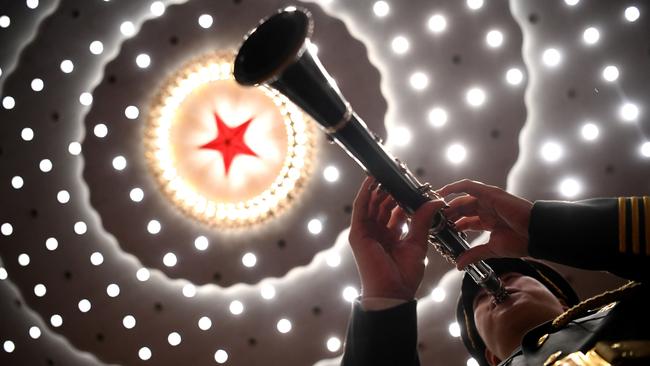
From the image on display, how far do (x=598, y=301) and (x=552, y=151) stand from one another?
0.70 meters

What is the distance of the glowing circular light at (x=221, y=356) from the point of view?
1.46 metres

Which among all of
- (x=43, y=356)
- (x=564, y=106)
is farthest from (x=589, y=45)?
(x=43, y=356)

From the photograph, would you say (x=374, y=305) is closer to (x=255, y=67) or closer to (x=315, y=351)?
(x=255, y=67)

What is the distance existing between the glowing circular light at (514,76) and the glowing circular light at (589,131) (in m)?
0.22

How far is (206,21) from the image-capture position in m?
1.44

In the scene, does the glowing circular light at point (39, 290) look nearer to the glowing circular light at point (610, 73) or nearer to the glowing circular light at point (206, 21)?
the glowing circular light at point (206, 21)

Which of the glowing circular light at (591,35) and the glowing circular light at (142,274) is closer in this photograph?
the glowing circular light at (591,35)

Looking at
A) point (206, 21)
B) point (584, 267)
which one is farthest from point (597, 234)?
point (206, 21)

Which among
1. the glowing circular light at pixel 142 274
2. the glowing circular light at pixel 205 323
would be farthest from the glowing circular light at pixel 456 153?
the glowing circular light at pixel 142 274

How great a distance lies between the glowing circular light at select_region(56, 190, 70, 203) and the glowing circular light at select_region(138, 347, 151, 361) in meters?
0.51

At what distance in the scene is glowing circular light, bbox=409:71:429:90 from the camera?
140 centimetres

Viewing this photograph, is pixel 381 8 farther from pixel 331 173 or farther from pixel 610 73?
pixel 610 73

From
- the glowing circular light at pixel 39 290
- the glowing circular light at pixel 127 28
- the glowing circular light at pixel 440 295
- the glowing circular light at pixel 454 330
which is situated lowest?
the glowing circular light at pixel 39 290

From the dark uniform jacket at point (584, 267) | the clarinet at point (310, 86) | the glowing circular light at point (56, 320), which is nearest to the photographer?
the dark uniform jacket at point (584, 267)
